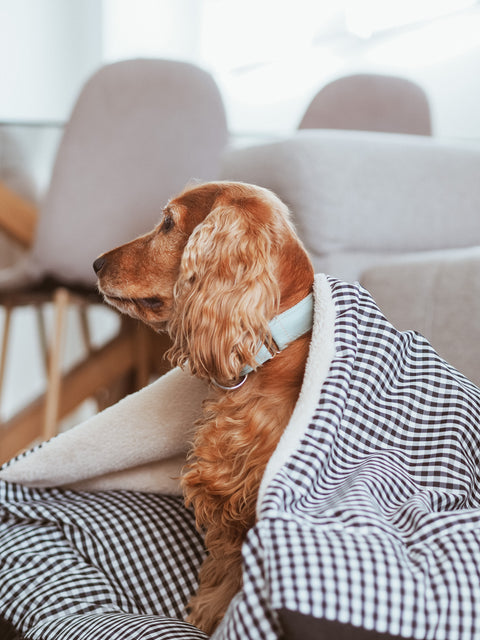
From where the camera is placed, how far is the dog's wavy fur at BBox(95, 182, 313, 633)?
80 centimetres

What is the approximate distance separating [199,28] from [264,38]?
55 centimetres

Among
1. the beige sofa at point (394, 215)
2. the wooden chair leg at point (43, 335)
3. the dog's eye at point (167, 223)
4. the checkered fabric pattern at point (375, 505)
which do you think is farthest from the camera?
the wooden chair leg at point (43, 335)

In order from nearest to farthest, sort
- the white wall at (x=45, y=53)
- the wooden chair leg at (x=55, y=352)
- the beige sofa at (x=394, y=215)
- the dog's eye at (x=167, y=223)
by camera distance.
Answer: the dog's eye at (x=167, y=223), the beige sofa at (x=394, y=215), the wooden chair leg at (x=55, y=352), the white wall at (x=45, y=53)

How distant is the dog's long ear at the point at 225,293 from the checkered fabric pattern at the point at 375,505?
99mm

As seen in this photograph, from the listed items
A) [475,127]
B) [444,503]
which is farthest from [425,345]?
[475,127]

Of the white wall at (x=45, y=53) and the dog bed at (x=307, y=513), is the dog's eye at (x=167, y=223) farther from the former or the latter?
the white wall at (x=45, y=53)

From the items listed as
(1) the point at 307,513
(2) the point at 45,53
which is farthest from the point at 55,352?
(2) the point at 45,53

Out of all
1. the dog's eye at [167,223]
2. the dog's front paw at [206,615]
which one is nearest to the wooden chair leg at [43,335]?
the dog's eye at [167,223]

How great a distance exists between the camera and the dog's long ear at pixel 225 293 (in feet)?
2.61

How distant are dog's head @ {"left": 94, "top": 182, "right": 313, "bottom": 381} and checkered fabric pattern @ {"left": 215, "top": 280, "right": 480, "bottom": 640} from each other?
0.09m

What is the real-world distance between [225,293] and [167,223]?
0.22 metres

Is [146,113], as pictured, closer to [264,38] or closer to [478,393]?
[478,393]

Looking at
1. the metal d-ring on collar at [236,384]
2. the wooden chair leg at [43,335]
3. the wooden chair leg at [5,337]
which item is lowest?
the wooden chair leg at [43,335]

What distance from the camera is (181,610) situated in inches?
36.9
